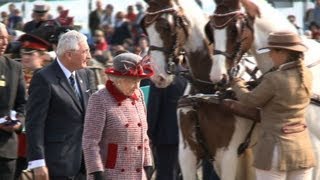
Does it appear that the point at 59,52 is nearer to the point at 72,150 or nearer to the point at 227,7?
the point at 72,150

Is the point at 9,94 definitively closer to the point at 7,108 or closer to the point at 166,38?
the point at 7,108

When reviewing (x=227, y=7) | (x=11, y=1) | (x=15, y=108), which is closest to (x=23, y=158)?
(x=15, y=108)

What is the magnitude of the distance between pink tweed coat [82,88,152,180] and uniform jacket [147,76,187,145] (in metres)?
3.03

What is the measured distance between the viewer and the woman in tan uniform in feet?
25.0

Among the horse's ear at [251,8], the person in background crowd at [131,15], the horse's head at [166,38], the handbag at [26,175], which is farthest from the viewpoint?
the person in background crowd at [131,15]

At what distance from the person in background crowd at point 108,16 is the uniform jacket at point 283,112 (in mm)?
13840

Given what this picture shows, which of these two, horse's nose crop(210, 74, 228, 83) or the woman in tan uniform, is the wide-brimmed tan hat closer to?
the woman in tan uniform

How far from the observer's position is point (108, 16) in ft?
70.9

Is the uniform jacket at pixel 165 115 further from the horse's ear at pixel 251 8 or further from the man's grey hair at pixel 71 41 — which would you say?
the man's grey hair at pixel 71 41

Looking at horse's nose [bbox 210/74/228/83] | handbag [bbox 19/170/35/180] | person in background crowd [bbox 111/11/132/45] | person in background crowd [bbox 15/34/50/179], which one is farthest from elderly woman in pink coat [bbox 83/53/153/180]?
person in background crowd [bbox 111/11/132/45]

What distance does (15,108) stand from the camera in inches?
332

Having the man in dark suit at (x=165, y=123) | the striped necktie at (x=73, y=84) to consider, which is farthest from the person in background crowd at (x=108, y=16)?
the striped necktie at (x=73, y=84)

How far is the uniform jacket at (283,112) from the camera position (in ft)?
25.0

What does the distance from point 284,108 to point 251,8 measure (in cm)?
116
